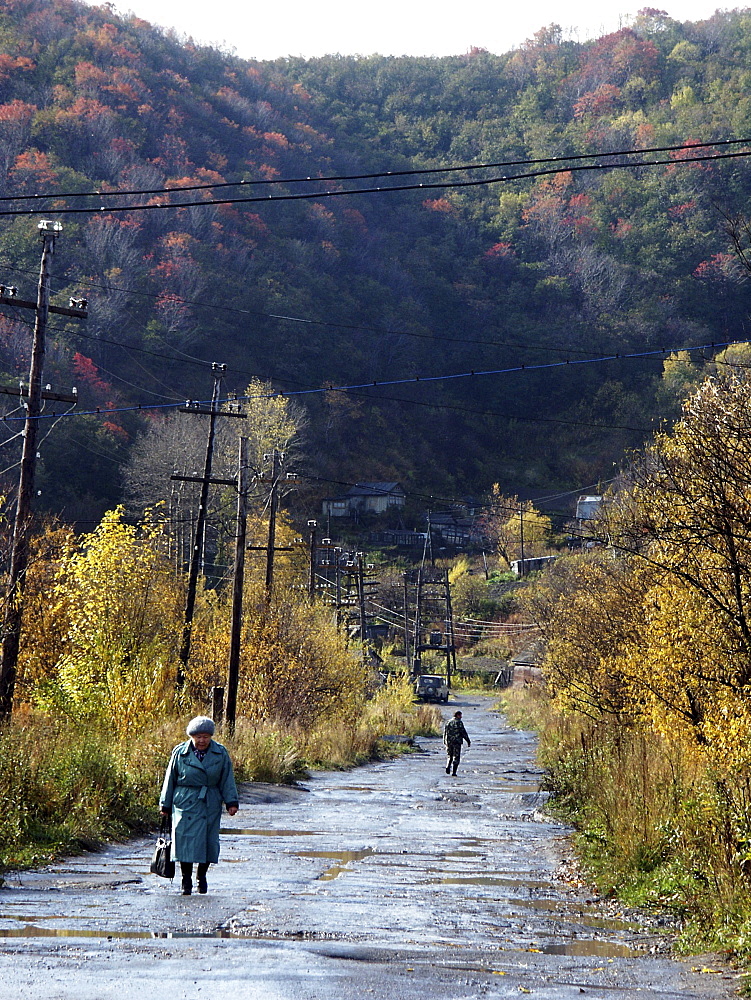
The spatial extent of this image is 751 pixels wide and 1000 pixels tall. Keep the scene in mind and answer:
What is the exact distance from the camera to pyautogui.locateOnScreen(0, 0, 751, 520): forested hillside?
89625mm

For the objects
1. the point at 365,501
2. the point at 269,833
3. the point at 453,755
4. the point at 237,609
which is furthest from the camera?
the point at 365,501

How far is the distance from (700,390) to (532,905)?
6.56m

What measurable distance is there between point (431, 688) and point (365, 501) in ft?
111

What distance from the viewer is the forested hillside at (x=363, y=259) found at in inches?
3529

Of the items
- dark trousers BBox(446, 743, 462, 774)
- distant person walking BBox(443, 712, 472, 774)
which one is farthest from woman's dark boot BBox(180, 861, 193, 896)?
dark trousers BBox(446, 743, 462, 774)

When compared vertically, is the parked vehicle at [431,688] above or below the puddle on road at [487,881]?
above

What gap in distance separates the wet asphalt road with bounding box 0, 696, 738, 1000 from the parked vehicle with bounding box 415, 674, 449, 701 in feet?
170

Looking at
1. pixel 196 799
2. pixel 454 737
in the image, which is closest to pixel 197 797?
pixel 196 799

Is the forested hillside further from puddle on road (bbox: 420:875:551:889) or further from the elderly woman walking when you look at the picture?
the elderly woman walking

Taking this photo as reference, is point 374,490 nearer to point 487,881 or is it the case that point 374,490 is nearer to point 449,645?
point 449,645

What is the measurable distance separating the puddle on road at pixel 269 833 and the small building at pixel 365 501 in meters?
83.0

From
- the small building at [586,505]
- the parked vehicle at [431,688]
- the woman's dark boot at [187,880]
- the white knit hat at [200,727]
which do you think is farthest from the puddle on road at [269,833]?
the small building at [586,505]

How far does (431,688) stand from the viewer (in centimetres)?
7150

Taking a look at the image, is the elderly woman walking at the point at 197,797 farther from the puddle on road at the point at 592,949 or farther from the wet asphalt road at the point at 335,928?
the puddle on road at the point at 592,949
